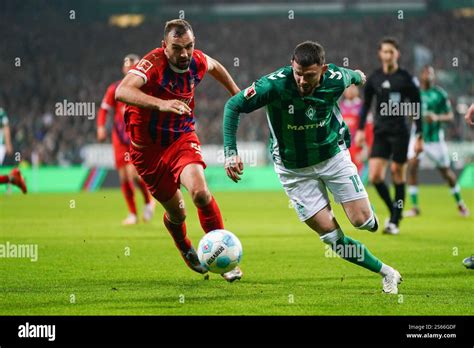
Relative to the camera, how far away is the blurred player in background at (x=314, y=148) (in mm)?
7004

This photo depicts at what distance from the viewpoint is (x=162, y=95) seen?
795 cm

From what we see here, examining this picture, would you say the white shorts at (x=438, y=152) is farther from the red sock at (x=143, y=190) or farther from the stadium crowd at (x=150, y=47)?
the stadium crowd at (x=150, y=47)

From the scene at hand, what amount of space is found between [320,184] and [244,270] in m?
1.79

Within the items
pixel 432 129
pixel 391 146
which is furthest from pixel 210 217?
pixel 432 129

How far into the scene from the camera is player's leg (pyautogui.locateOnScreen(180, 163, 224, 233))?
305 inches

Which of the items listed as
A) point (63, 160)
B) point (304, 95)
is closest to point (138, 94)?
point (304, 95)

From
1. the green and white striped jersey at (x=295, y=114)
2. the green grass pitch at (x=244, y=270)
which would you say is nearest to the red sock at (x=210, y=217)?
the green grass pitch at (x=244, y=270)

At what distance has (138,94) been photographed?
24.2 ft

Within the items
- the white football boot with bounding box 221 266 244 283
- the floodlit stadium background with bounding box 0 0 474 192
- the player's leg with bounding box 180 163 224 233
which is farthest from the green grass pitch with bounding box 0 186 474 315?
the floodlit stadium background with bounding box 0 0 474 192

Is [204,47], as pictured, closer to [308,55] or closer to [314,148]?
[314,148]

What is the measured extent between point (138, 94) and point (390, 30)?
28681mm

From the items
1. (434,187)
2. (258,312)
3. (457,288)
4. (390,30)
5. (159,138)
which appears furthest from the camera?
(390,30)

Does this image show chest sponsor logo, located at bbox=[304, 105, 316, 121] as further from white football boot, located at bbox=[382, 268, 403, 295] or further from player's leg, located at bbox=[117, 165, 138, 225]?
player's leg, located at bbox=[117, 165, 138, 225]
